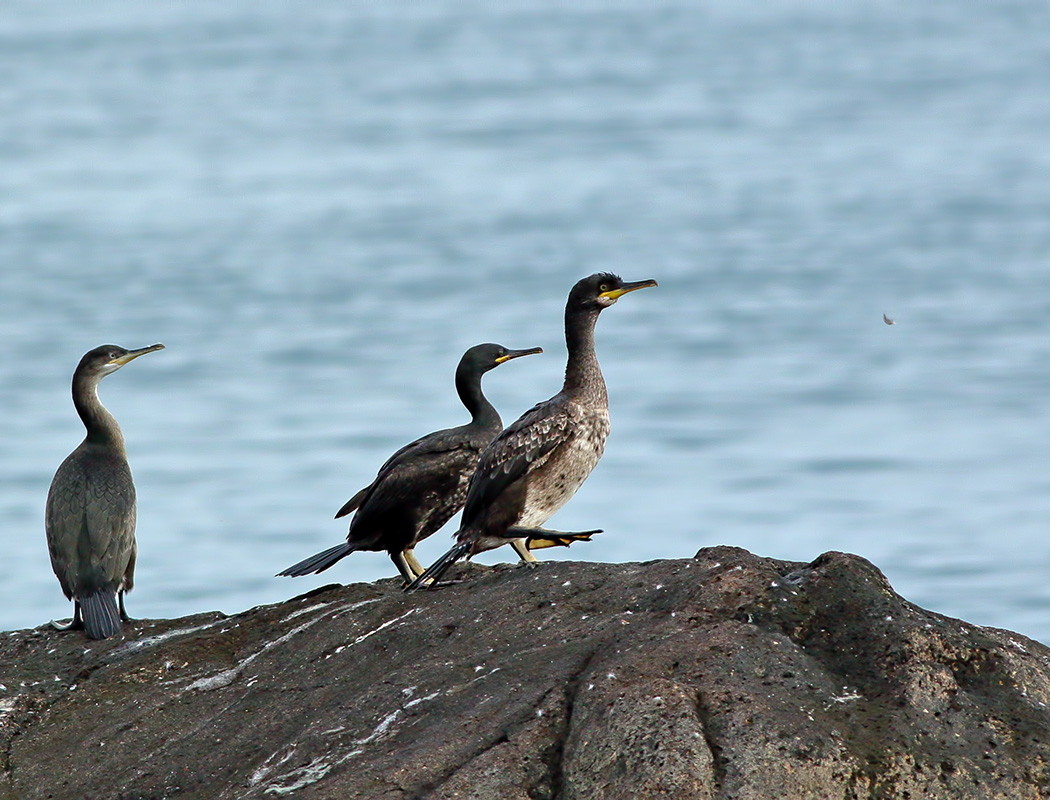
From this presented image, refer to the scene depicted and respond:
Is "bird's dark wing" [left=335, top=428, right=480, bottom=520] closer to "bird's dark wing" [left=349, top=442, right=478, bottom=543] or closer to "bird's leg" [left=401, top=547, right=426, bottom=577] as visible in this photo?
"bird's dark wing" [left=349, top=442, right=478, bottom=543]

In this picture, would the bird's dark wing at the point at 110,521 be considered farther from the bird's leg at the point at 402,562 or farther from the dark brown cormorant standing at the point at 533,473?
the dark brown cormorant standing at the point at 533,473

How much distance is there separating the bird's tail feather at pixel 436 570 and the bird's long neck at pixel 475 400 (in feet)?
4.21

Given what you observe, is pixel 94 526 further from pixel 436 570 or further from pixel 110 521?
pixel 436 570

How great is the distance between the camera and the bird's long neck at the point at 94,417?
8461 millimetres

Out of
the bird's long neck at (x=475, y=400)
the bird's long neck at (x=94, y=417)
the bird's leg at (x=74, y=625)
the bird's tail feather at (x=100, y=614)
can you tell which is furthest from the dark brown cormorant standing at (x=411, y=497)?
the bird's long neck at (x=94, y=417)

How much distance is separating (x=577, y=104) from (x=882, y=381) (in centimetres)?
2369

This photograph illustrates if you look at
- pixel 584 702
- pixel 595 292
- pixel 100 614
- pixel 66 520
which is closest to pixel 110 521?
pixel 66 520

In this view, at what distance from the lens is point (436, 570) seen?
21.8ft

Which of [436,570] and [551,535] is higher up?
[551,535]

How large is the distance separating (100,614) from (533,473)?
1.78m

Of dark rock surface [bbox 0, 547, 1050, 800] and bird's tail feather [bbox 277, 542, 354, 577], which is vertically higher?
bird's tail feather [bbox 277, 542, 354, 577]

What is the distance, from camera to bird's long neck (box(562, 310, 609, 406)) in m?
7.77

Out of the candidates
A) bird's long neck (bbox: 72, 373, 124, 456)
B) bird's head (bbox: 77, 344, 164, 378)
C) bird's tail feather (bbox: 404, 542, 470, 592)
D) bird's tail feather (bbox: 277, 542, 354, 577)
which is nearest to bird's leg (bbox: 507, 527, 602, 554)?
bird's tail feather (bbox: 404, 542, 470, 592)

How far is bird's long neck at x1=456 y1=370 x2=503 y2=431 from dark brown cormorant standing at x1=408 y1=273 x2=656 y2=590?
557 millimetres
